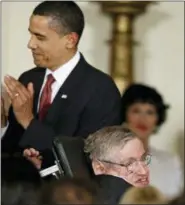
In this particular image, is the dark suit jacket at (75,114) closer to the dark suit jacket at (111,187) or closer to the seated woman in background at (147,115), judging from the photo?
the dark suit jacket at (111,187)

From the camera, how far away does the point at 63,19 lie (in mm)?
2139

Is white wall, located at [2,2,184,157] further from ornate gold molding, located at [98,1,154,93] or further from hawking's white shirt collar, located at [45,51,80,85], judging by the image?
hawking's white shirt collar, located at [45,51,80,85]

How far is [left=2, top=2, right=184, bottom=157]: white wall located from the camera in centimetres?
365

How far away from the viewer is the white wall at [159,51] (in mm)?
3654

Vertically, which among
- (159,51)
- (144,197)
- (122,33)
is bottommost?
(159,51)

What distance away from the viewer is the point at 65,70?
216 cm

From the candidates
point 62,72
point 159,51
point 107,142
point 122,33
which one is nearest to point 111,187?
point 107,142

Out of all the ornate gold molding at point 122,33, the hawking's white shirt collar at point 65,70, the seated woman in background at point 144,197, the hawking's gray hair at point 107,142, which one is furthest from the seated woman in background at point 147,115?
the seated woman in background at point 144,197

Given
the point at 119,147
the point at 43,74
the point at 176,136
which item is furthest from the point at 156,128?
the point at 119,147

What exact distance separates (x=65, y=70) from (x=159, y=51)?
165 cm

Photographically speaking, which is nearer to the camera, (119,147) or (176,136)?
(119,147)

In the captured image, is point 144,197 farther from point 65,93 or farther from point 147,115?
point 147,115

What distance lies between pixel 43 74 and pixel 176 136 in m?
1.57

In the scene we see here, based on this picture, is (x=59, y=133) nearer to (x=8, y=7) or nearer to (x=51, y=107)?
(x=51, y=107)
